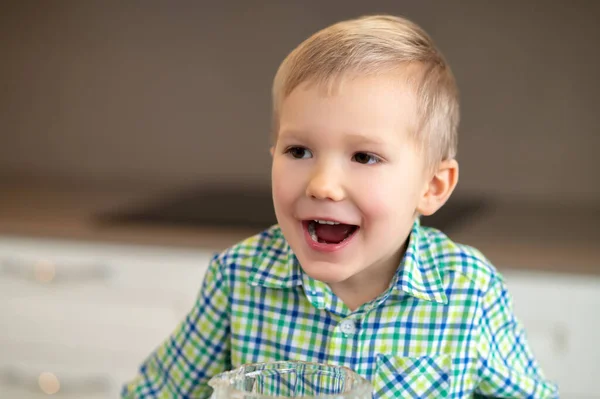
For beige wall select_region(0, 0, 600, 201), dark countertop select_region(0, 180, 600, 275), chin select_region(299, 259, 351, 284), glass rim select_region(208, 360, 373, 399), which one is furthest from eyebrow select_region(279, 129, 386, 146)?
beige wall select_region(0, 0, 600, 201)

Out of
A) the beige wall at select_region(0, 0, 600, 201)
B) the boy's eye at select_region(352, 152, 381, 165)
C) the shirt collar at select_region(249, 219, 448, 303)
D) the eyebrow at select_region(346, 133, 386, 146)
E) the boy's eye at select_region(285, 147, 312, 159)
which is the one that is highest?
the beige wall at select_region(0, 0, 600, 201)

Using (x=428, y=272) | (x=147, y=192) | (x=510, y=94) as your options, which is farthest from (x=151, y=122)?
(x=428, y=272)

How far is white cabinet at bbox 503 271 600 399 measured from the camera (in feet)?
5.50

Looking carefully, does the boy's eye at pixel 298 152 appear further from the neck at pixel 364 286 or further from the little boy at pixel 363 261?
the neck at pixel 364 286

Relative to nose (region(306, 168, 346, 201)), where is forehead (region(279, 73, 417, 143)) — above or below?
above

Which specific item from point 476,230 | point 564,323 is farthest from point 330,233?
point 476,230

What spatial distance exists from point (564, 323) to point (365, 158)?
44.4 inches

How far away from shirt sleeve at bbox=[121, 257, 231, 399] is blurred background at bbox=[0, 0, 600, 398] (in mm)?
905

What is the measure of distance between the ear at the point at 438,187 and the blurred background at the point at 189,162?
90cm

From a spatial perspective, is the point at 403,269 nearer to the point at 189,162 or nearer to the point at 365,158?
the point at 365,158

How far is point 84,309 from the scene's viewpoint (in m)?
1.95

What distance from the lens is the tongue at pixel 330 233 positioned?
0.75 meters

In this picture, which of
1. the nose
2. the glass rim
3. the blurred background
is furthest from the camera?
the blurred background

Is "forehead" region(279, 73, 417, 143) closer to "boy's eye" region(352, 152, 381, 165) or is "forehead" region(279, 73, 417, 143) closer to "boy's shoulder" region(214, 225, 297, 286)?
"boy's eye" region(352, 152, 381, 165)
